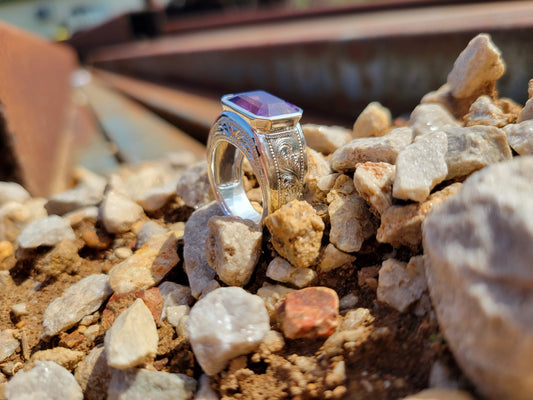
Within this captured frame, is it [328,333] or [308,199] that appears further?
[308,199]

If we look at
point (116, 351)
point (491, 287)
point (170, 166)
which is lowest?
point (170, 166)

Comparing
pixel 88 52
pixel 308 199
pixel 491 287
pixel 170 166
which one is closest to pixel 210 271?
pixel 308 199

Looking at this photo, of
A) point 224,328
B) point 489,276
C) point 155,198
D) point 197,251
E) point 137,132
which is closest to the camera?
point 489,276

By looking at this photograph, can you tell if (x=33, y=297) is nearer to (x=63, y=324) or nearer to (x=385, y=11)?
(x=63, y=324)

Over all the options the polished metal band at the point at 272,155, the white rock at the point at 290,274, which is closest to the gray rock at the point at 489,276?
the white rock at the point at 290,274

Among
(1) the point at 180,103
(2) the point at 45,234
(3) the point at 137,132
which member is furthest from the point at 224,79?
(2) the point at 45,234

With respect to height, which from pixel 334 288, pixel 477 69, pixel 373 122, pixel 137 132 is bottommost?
pixel 137 132

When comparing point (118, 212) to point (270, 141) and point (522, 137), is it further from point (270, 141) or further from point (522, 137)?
point (522, 137)
